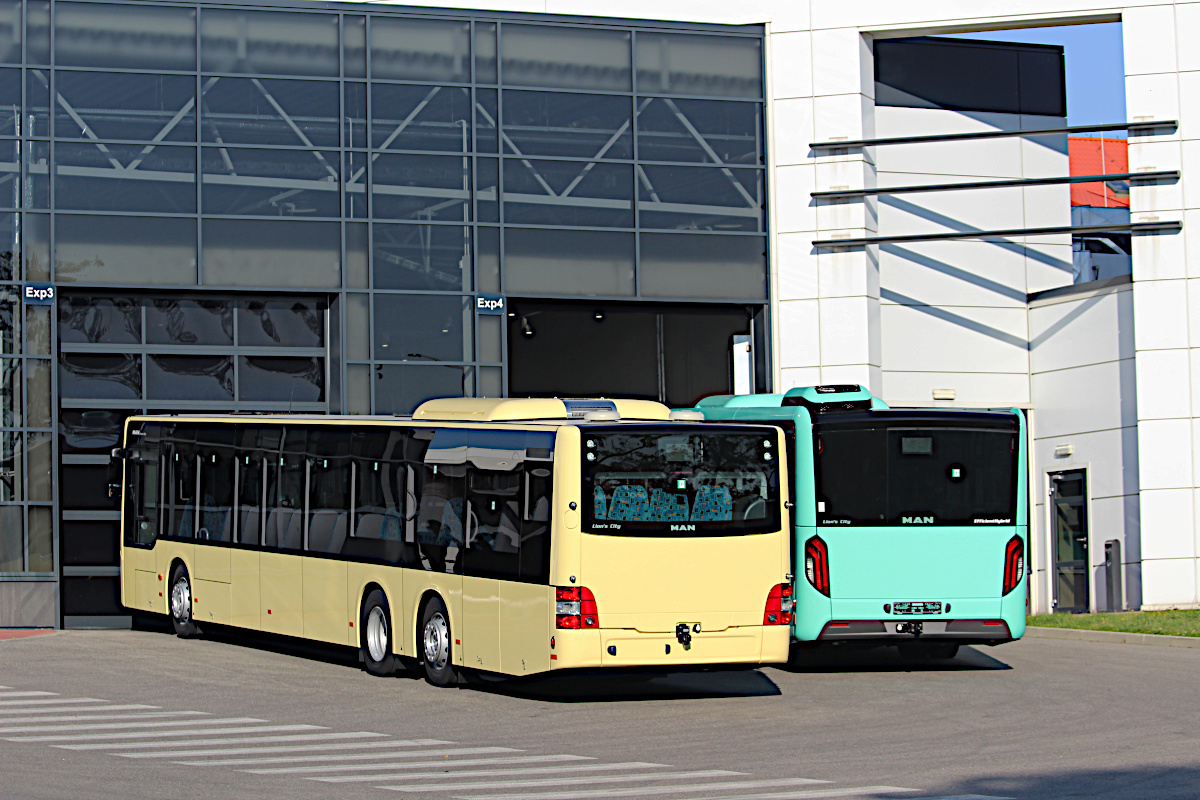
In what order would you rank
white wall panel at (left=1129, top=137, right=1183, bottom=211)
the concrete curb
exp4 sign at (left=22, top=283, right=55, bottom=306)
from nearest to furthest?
the concrete curb → exp4 sign at (left=22, top=283, right=55, bottom=306) → white wall panel at (left=1129, top=137, right=1183, bottom=211)

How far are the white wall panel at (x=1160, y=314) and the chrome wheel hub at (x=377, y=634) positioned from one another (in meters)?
15.6

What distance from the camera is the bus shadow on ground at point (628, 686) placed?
636 inches

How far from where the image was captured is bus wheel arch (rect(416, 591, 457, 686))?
17.0 meters

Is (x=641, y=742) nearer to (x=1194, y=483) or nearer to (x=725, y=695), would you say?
(x=725, y=695)

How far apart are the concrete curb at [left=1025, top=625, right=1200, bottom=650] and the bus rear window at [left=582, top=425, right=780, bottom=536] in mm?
8088

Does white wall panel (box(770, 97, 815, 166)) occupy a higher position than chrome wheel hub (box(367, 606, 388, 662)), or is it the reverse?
white wall panel (box(770, 97, 815, 166))

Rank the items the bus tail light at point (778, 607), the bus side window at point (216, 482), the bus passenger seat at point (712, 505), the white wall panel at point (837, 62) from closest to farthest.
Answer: the bus passenger seat at point (712, 505) < the bus tail light at point (778, 607) < the bus side window at point (216, 482) < the white wall panel at point (837, 62)

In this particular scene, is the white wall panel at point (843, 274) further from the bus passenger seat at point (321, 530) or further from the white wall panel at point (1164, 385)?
the bus passenger seat at point (321, 530)

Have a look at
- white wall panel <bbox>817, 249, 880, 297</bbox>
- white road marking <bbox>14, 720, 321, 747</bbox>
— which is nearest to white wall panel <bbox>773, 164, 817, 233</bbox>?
white wall panel <bbox>817, 249, 880, 297</bbox>

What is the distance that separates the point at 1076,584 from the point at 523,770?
2183 centimetres

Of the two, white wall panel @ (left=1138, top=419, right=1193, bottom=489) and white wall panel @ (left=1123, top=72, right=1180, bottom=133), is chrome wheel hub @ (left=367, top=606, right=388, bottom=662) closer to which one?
white wall panel @ (left=1138, top=419, right=1193, bottom=489)

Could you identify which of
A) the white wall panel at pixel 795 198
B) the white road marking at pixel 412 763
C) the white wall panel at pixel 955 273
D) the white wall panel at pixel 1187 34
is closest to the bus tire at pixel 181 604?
the white road marking at pixel 412 763

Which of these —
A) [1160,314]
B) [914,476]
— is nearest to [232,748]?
[914,476]

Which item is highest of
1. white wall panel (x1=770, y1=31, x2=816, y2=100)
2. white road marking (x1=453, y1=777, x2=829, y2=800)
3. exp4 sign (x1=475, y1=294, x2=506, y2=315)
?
white wall panel (x1=770, y1=31, x2=816, y2=100)
